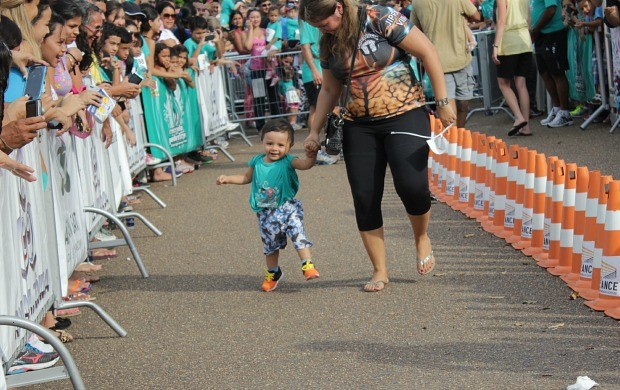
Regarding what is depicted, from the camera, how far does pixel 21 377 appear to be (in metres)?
5.54

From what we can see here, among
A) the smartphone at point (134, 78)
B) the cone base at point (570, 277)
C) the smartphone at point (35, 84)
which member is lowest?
the cone base at point (570, 277)

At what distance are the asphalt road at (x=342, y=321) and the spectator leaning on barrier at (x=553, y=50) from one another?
6.57 metres

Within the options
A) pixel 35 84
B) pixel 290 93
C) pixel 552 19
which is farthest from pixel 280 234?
pixel 290 93

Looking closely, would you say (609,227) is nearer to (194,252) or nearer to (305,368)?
(305,368)

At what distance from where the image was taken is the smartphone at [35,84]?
240 inches

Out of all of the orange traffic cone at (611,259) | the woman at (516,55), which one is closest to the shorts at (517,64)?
the woman at (516,55)

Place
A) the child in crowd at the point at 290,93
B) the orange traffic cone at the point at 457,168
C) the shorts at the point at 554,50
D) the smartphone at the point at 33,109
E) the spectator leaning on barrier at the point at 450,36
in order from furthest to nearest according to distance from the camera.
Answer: the child in crowd at the point at 290,93, the shorts at the point at 554,50, the spectator leaning on barrier at the point at 450,36, the orange traffic cone at the point at 457,168, the smartphone at the point at 33,109

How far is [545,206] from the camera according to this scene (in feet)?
28.9

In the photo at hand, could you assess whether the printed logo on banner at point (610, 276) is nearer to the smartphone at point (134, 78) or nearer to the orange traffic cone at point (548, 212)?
the orange traffic cone at point (548, 212)

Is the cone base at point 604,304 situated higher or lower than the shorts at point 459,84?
lower

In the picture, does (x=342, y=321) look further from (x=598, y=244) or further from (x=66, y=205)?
(x=66, y=205)

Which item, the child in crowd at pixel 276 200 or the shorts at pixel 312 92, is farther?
the shorts at pixel 312 92

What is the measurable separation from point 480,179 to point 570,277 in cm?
307

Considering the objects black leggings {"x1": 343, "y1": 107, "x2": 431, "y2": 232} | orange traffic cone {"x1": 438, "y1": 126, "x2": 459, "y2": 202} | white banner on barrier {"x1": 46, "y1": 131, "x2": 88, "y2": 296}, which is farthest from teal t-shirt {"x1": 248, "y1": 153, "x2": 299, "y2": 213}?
orange traffic cone {"x1": 438, "y1": 126, "x2": 459, "y2": 202}
